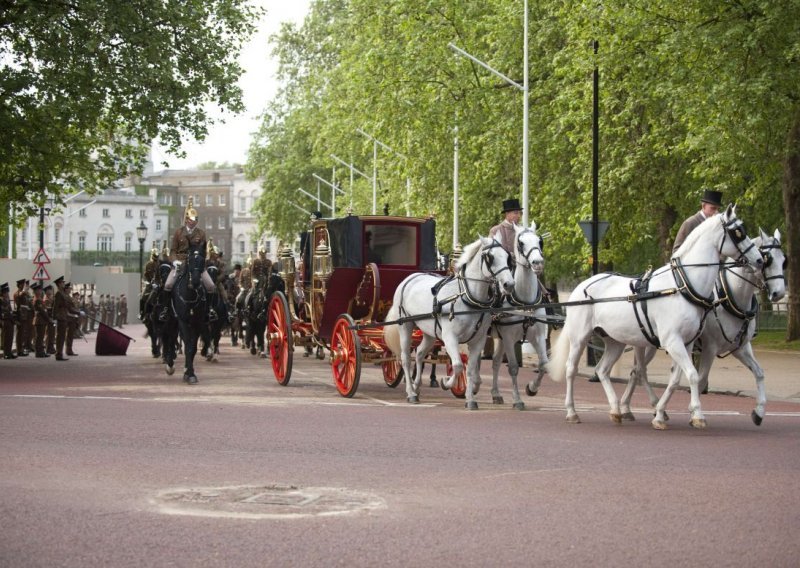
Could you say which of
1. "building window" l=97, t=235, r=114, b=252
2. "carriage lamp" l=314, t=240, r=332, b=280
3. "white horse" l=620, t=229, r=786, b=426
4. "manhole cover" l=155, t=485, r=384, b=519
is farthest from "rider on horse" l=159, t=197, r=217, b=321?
"building window" l=97, t=235, r=114, b=252

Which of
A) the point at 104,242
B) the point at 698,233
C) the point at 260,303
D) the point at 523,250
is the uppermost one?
the point at 104,242

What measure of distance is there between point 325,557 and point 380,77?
42.2 metres

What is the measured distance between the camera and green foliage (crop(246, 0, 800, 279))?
29.2m

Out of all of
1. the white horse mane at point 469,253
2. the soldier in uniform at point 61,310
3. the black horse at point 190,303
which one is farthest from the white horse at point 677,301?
the soldier in uniform at point 61,310

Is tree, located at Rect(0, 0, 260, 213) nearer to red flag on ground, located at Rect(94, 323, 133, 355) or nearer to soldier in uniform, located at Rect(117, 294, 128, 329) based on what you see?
red flag on ground, located at Rect(94, 323, 133, 355)

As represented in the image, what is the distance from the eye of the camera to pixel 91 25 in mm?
28875

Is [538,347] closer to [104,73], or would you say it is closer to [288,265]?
[288,265]

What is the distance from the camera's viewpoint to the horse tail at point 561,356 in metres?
16.0

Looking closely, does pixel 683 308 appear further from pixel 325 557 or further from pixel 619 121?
pixel 619 121

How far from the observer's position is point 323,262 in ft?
65.9

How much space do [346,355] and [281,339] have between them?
303cm

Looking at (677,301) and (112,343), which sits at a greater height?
(677,301)

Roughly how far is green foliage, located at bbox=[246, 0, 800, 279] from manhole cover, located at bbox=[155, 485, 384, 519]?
20.0 metres

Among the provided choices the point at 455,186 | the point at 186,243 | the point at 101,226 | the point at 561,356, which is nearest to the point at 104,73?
the point at 186,243
